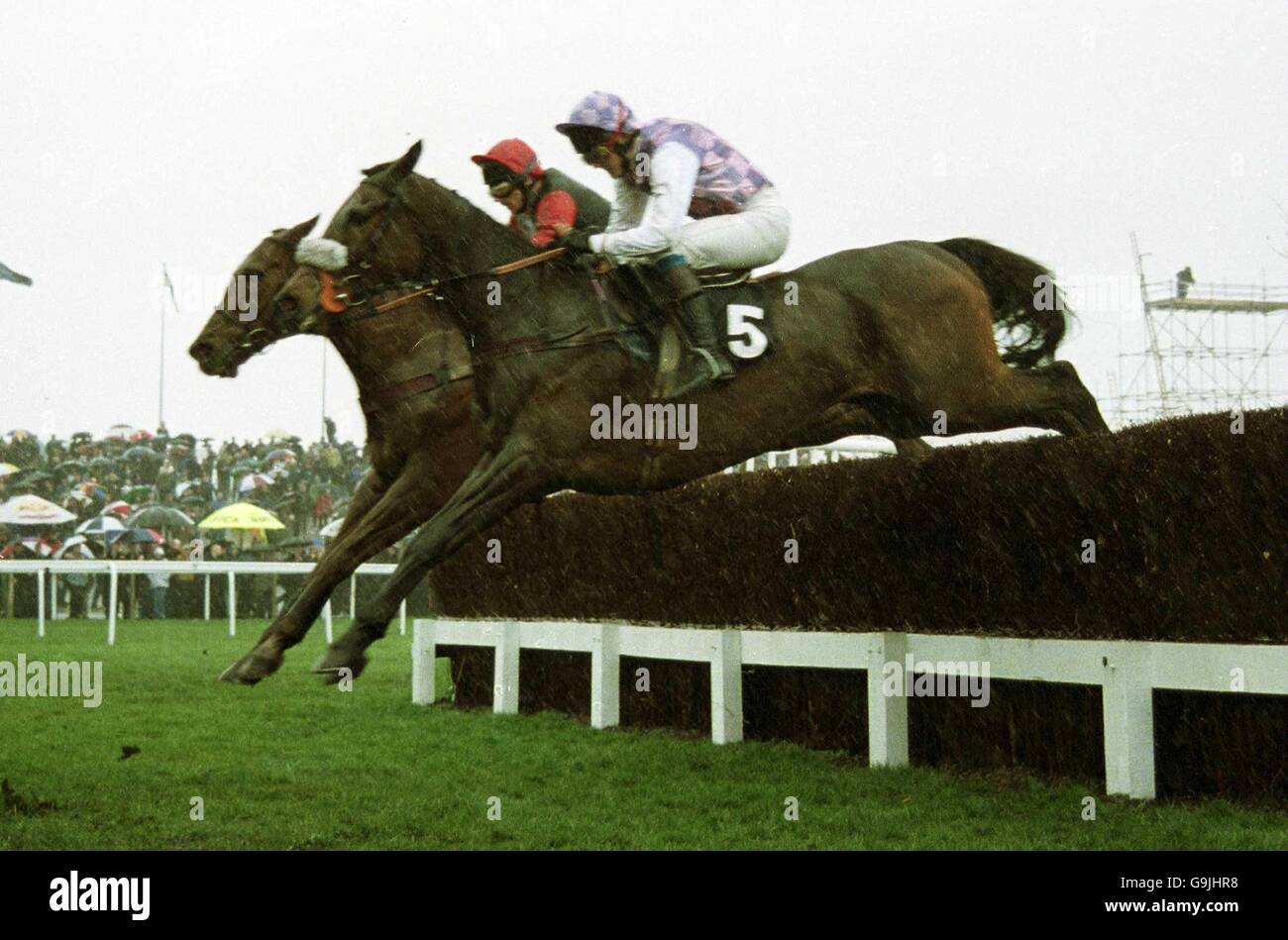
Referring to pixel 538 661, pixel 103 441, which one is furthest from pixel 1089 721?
pixel 103 441

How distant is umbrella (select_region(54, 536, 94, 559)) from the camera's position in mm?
16141

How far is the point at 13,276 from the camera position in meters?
5.23

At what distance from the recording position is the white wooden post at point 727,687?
720 centimetres

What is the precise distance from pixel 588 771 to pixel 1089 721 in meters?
2.09

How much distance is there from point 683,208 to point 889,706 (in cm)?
245

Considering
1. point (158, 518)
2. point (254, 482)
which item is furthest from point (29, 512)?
point (254, 482)

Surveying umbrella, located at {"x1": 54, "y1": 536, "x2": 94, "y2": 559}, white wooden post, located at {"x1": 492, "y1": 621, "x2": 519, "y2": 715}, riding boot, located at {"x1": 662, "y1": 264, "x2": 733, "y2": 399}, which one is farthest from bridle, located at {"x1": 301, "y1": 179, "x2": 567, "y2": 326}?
umbrella, located at {"x1": 54, "y1": 536, "x2": 94, "y2": 559}

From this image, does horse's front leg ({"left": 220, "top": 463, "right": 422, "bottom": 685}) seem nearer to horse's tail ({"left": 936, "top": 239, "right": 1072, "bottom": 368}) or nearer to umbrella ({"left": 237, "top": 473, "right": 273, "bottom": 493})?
horse's tail ({"left": 936, "top": 239, "right": 1072, "bottom": 368})

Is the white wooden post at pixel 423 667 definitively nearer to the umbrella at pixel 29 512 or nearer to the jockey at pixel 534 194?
the jockey at pixel 534 194

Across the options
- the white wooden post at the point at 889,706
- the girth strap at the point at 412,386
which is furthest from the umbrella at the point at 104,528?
the white wooden post at the point at 889,706

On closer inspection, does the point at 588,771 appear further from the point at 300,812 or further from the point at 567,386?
the point at 567,386

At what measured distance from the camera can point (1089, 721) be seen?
5.68 metres

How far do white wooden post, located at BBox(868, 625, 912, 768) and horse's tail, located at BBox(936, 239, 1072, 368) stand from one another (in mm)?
1291
